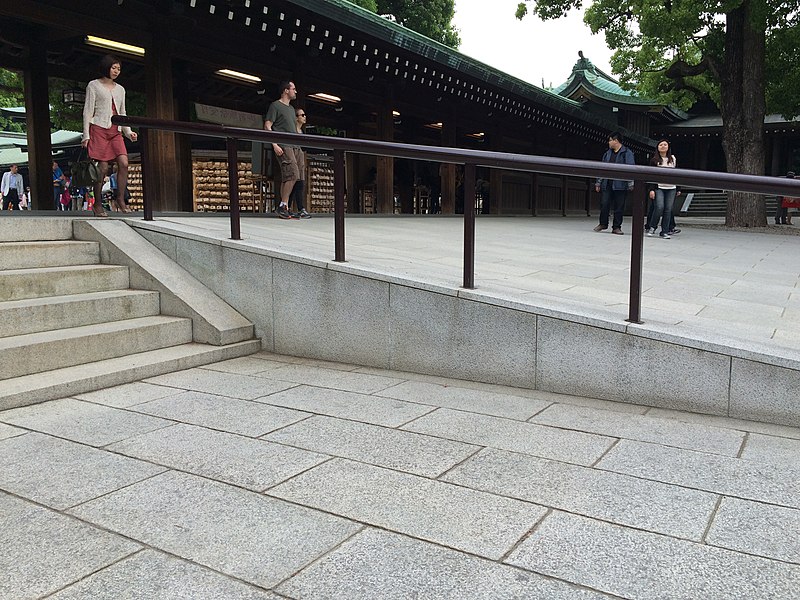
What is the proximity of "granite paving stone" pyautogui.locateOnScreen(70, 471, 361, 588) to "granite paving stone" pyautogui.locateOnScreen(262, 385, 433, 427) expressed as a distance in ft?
3.26

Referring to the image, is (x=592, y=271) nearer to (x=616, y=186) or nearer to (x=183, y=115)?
(x=616, y=186)

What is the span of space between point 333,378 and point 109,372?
1371 millimetres

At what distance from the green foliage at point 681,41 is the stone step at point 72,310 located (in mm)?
13244

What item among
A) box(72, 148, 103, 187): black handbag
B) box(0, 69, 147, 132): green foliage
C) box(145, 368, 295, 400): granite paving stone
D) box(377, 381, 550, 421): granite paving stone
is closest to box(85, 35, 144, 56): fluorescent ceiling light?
box(0, 69, 147, 132): green foliage

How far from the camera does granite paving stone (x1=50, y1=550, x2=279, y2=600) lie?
5.86 feet

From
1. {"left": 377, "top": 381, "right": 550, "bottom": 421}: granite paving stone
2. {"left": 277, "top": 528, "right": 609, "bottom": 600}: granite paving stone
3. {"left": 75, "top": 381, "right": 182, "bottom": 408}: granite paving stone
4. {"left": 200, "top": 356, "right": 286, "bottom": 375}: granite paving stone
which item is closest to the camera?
{"left": 277, "top": 528, "right": 609, "bottom": 600}: granite paving stone

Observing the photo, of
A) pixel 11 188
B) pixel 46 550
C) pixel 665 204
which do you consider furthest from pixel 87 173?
pixel 11 188

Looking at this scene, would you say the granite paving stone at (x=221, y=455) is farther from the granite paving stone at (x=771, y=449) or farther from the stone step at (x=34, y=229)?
the stone step at (x=34, y=229)

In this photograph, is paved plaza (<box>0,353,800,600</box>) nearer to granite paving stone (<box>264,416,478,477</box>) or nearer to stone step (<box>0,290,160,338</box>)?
granite paving stone (<box>264,416,478,477</box>)

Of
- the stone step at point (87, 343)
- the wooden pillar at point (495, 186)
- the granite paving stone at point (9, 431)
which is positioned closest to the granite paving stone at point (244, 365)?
the stone step at point (87, 343)

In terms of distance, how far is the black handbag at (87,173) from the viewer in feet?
20.5

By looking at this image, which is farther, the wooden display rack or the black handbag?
the wooden display rack

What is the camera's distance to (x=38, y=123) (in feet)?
34.6

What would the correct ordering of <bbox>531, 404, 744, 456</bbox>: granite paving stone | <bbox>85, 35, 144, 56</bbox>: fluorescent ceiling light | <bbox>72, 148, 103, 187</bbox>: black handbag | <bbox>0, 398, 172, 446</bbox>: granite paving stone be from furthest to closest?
1. <bbox>85, 35, 144, 56</bbox>: fluorescent ceiling light
2. <bbox>72, 148, 103, 187</bbox>: black handbag
3. <bbox>0, 398, 172, 446</bbox>: granite paving stone
4. <bbox>531, 404, 744, 456</bbox>: granite paving stone
